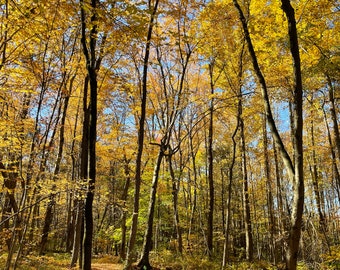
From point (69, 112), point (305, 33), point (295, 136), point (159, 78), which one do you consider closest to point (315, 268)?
point (295, 136)

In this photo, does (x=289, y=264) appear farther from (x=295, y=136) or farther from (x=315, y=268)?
(x=315, y=268)

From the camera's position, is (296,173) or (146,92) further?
(146,92)

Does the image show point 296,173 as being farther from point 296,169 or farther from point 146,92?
point 146,92

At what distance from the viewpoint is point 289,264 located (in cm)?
298

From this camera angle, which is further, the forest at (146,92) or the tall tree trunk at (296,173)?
the forest at (146,92)

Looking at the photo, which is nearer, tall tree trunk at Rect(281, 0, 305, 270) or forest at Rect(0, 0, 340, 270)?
tall tree trunk at Rect(281, 0, 305, 270)

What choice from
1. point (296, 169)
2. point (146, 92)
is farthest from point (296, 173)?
point (146, 92)

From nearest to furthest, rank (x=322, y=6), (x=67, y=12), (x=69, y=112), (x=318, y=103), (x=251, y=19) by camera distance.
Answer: (x=67, y=12) < (x=251, y=19) < (x=322, y=6) < (x=318, y=103) < (x=69, y=112)

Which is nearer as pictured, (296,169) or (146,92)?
(296,169)

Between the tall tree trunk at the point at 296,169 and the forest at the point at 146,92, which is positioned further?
the forest at the point at 146,92

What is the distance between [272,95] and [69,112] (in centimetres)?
1136

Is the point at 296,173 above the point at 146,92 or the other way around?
the other way around

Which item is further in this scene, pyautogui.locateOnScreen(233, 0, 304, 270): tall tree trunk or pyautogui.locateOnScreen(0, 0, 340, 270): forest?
pyautogui.locateOnScreen(0, 0, 340, 270): forest

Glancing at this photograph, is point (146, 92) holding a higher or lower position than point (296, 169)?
higher
